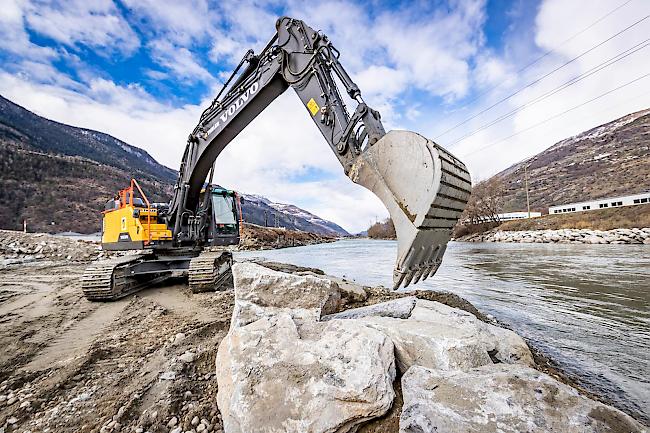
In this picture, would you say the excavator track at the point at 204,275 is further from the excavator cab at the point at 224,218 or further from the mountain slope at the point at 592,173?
the mountain slope at the point at 592,173

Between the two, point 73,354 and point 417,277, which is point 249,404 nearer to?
point 417,277

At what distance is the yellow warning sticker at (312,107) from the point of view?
182 inches

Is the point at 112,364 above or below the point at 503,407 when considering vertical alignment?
below

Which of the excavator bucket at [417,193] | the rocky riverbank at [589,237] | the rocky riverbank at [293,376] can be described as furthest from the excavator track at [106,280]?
the rocky riverbank at [589,237]

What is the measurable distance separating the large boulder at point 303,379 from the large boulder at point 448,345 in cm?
23

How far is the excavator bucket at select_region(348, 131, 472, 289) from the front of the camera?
3.03m

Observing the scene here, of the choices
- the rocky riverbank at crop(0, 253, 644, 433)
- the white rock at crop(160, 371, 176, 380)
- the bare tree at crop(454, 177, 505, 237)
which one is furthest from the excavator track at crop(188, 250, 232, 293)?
the bare tree at crop(454, 177, 505, 237)

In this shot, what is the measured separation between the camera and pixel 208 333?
386 centimetres

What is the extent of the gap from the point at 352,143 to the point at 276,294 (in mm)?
2179

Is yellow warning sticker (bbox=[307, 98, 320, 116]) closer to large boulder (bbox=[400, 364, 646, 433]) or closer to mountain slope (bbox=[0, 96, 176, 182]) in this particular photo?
large boulder (bbox=[400, 364, 646, 433])

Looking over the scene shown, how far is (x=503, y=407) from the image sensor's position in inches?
59.6

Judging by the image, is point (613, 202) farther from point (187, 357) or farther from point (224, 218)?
point (187, 357)

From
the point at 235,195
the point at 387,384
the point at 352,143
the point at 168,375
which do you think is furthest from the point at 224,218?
the point at 387,384

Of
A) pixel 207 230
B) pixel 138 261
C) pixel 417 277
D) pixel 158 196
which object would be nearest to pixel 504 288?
pixel 417 277
